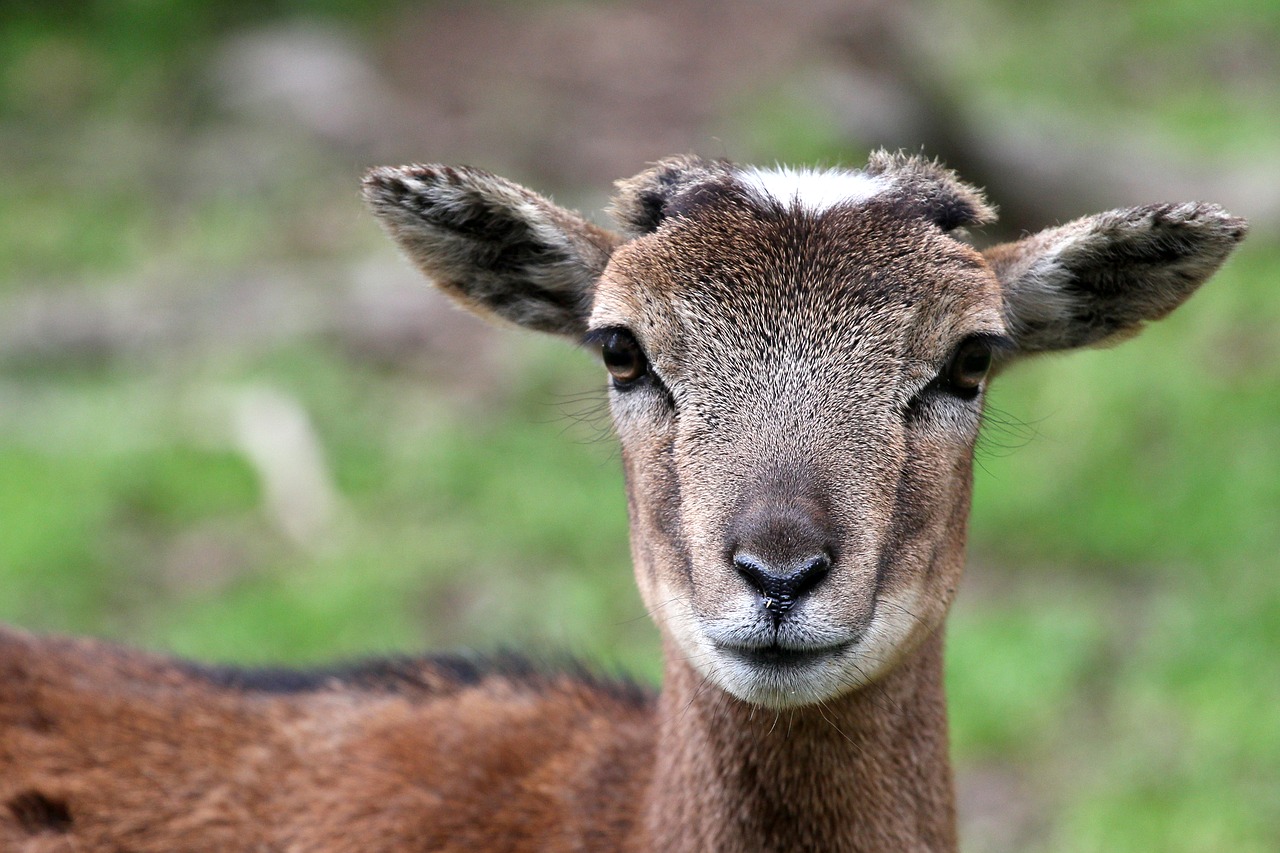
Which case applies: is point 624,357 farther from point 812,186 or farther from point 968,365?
point 968,365

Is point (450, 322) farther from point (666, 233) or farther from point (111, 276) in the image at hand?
point (666, 233)

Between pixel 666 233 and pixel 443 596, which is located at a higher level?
pixel 666 233

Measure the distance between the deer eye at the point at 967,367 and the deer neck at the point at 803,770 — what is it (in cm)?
77

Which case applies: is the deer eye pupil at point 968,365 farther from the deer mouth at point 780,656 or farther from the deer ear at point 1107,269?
the deer mouth at point 780,656

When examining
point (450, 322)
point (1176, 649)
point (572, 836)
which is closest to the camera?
point (572, 836)

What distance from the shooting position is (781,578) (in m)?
3.74

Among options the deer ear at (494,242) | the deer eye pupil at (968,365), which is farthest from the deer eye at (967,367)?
the deer ear at (494,242)

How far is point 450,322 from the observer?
11.9 metres

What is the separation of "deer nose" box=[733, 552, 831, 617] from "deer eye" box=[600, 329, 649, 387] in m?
0.84

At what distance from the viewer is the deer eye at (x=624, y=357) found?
4441 millimetres

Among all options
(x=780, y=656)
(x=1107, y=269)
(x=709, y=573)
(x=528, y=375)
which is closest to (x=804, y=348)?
(x=709, y=573)

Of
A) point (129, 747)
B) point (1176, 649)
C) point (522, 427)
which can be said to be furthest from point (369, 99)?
point (129, 747)

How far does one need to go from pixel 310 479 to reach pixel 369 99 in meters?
6.30


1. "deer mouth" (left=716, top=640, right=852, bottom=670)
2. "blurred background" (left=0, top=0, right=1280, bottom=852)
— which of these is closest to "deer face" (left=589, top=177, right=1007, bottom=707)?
"deer mouth" (left=716, top=640, right=852, bottom=670)
